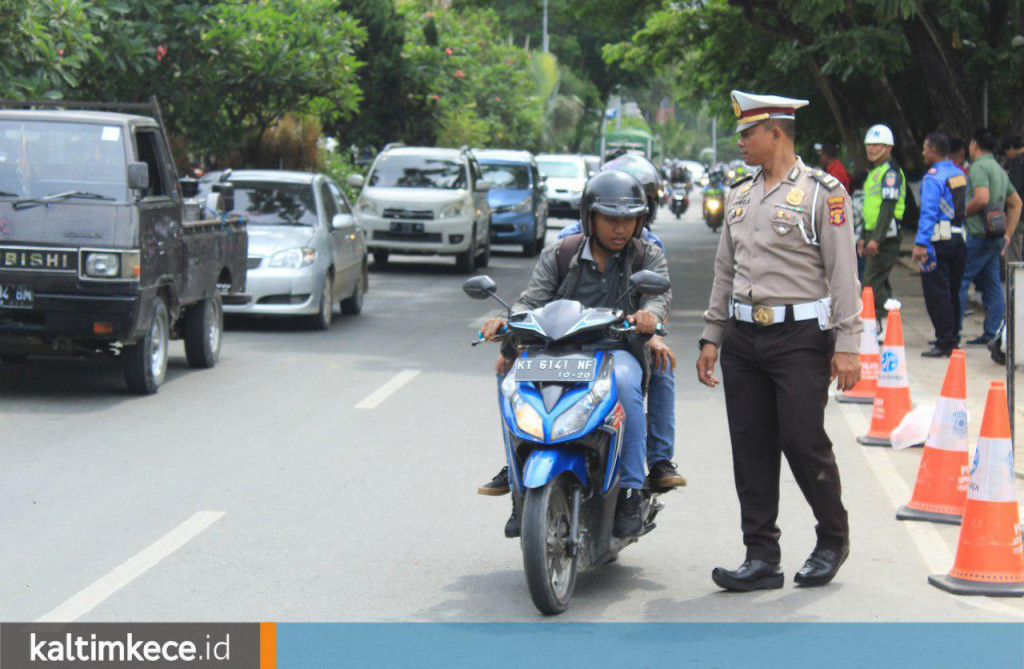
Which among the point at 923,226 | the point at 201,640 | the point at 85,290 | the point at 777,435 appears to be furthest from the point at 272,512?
the point at 923,226

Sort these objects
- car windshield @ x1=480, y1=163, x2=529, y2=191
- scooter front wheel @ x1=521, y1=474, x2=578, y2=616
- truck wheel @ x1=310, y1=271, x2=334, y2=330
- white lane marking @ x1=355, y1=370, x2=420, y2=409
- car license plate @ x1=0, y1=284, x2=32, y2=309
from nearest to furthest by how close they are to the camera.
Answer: scooter front wheel @ x1=521, y1=474, x2=578, y2=616
car license plate @ x1=0, y1=284, x2=32, y2=309
white lane marking @ x1=355, y1=370, x2=420, y2=409
truck wheel @ x1=310, y1=271, x2=334, y2=330
car windshield @ x1=480, y1=163, x2=529, y2=191

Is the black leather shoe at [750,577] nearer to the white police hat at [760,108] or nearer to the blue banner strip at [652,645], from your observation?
the blue banner strip at [652,645]

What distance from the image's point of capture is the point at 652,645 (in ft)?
17.9

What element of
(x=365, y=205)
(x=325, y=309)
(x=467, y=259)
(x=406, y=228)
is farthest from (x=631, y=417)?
(x=467, y=259)

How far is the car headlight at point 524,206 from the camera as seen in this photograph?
2872 centimetres

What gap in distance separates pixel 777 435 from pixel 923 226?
25.2 feet

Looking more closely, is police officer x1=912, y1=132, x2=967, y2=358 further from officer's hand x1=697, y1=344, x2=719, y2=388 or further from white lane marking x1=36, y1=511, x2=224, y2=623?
white lane marking x1=36, y1=511, x2=224, y2=623

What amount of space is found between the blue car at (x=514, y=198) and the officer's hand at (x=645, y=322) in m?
22.4

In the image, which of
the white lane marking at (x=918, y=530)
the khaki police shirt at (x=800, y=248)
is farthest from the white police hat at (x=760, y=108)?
the white lane marking at (x=918, y=530)

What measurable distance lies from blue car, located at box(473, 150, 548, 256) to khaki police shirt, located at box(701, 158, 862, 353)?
22.3 m

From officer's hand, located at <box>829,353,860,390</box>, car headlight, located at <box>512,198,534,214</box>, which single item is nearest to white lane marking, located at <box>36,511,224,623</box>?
officer's hand, located at <box>829,353,860,390</box>

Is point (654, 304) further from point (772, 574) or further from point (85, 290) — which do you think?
point (85, 290)

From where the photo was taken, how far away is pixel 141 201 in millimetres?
10984

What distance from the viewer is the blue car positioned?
2869 cm
